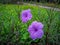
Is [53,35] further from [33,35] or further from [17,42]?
[33,35]

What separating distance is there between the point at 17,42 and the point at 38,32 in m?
0.73

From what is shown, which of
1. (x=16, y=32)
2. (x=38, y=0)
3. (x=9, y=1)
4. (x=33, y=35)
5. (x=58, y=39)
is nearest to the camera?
(x=33, y=35)

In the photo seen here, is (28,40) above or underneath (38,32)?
underneath

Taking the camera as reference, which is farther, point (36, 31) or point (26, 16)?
point (26, 16)

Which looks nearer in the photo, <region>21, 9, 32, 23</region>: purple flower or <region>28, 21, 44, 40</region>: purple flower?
<region>28, 21, 44, 40</region>: purple flower

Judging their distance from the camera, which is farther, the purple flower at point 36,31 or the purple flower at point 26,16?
the purple flower at point 26,16

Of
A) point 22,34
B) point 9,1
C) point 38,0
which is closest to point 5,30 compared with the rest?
point 22,34

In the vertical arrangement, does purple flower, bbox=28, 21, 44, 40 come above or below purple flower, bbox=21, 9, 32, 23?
below

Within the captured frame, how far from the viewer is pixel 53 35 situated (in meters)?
2.50

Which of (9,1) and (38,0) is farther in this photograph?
(38,0)

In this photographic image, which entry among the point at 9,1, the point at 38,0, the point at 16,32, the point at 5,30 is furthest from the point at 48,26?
the point at 38,0

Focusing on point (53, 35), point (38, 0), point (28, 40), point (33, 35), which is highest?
point (33, 35)

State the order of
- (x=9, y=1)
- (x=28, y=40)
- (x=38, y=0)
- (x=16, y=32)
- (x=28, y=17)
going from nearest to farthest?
(x=28, y=17)
(x=16, y=32)
(x=28, y=40)
(x=9, y=1)
(x=38, y=0)

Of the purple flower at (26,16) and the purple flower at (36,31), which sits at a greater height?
the purple flower at (26,16)
